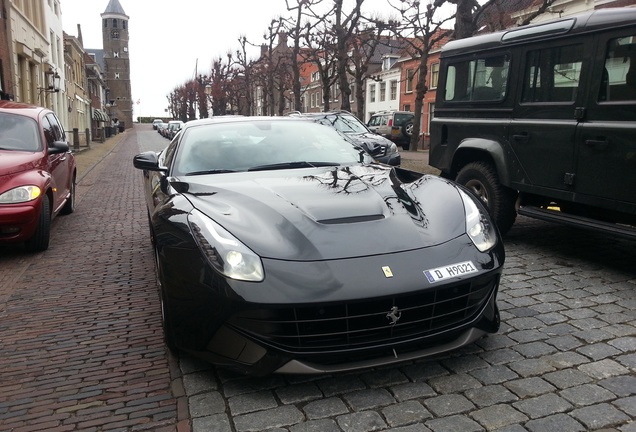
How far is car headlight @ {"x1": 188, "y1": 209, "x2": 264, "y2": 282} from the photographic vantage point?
2.62 m

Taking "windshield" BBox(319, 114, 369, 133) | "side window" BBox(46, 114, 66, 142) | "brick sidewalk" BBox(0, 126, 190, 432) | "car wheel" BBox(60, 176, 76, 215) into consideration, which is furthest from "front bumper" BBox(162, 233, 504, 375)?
"windshield" BBox(319, 114, 369, 133)

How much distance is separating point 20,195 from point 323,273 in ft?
14.1

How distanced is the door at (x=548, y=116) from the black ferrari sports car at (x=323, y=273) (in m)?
1.92

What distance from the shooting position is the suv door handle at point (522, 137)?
5.27m

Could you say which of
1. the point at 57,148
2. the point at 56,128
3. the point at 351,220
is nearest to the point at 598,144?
the point at 351,220

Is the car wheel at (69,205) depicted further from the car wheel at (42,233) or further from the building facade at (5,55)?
the building facade at (5,55)

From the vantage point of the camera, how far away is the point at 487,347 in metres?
3.22

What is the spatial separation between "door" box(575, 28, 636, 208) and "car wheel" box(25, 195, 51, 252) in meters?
5.44

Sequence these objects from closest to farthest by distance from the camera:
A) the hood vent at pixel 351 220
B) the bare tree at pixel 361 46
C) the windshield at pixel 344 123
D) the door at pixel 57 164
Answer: the hood vent at pixel 351 220 < the door at pixel 57 164 < the windshield at pixel 344 123 < the bare tree at pixel 361 46

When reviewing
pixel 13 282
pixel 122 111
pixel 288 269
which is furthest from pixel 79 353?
pixel 122 111

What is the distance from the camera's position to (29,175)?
19.1ft

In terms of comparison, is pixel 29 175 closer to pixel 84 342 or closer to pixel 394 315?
pixel 84 342

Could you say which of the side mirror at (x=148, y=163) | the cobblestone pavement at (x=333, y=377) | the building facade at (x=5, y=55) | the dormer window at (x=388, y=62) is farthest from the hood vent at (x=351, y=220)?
the dormer window at (x=388, y=62)

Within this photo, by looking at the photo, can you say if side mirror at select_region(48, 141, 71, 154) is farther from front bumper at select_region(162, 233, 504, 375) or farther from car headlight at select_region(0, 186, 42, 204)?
front bumper at select_region(162, 233, 504, 375)
